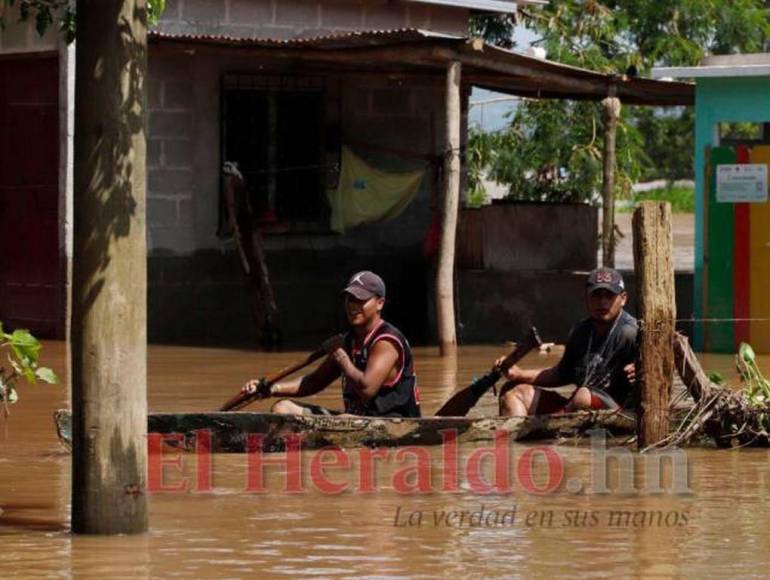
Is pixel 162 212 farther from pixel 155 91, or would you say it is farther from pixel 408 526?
pixel 408 526

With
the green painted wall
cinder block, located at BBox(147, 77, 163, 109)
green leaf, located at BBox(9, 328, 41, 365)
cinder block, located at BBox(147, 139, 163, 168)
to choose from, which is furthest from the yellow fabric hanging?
green leaf, located at BBox(9, 328, 41, 365)

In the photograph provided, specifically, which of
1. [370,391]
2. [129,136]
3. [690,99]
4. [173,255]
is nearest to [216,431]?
[370,391]

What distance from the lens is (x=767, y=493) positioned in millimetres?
9305

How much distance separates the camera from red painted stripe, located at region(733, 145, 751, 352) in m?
16.9

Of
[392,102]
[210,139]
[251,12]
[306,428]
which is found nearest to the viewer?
[306,428]

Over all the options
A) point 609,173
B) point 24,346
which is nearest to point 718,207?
point 609,173

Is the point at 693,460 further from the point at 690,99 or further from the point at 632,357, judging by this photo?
the point at 690,99

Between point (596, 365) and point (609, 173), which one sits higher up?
point (609, 173)

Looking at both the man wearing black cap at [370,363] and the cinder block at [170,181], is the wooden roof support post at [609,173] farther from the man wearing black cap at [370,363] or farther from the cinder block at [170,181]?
the man wearing black cap at [370,363]

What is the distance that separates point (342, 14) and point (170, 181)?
2671mm

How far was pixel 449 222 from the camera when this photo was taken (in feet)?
55.2

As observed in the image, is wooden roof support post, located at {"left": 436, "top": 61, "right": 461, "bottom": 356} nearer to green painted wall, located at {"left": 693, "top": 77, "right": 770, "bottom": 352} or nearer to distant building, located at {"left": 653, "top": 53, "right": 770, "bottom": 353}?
distant building, located at {"left": 653, "top": 53, "right": 770, "bottom": 353}

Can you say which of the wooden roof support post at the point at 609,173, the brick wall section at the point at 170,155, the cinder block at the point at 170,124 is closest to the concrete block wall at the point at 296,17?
the brick wall section at the point at 170,155

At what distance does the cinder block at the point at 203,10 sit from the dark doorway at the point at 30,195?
142cm
